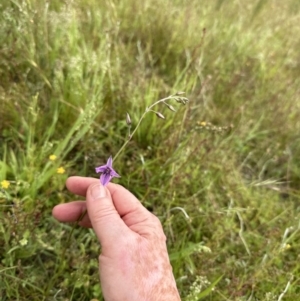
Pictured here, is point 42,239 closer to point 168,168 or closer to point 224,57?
point 168,168

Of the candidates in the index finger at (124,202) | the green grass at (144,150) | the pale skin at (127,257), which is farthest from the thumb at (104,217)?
the green grass at (144,150)

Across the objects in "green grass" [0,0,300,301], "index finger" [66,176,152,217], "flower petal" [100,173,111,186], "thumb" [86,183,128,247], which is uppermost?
"flower petal" [100,173,111,186]

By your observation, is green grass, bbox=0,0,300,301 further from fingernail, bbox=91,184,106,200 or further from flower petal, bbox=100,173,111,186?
flower petal, bbox=100,173,111,186

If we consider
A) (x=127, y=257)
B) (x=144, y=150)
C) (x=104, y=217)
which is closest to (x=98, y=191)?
(x=104, y=217)

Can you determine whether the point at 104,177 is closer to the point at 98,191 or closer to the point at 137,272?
the point at 98,191

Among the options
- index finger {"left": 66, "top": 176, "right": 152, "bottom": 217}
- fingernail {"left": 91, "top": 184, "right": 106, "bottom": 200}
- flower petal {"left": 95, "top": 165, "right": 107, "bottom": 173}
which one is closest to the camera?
flower petal {"left": 95, "top": 165, "right": 107, "bottom": 173}

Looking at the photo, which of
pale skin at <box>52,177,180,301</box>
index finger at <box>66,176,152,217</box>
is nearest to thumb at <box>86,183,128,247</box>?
pale skin at <box>52,177,180,301</box>
